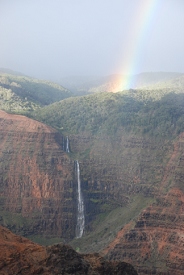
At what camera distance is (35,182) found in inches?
2889

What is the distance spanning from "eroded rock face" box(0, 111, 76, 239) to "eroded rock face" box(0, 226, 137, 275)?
130 feet

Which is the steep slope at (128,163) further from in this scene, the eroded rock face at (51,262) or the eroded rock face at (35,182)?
the eroded rock face at (51,262)

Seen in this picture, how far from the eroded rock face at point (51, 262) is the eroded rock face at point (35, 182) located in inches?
1560

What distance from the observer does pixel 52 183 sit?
7312 centimetres

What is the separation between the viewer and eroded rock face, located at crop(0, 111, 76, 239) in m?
70.4

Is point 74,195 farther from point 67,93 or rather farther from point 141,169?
point 67,93

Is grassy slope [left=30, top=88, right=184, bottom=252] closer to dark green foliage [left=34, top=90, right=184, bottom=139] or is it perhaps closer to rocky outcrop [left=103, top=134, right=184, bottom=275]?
dark green foliage [left=34, top=90, right=184, bottom=139]

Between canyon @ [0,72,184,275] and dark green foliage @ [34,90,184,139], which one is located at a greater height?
dark green foliage @ [34,90,184,139]

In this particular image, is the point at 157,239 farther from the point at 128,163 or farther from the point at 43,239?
the point at 128,163

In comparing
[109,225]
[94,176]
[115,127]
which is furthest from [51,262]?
[115,127]

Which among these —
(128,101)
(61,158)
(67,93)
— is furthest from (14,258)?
(67,93)

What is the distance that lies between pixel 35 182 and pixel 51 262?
1828 inches

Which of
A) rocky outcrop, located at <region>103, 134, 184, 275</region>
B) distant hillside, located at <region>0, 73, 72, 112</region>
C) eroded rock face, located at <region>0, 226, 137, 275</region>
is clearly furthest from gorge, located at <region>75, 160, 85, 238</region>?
eroded rock face, located at <region>0, 226, 137, 275</region>

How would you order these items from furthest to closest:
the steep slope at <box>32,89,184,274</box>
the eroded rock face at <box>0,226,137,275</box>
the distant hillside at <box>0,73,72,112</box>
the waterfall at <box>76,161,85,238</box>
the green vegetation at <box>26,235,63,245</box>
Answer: the distant hillside at <box>0,73,72,112</box>, the waterfall at <box>76,161,85,238</box>, the green vegetation at <box>26,235,63,245</box>, the steep slope at <box>32,89,184,274</box>, the eroded rock face at <box>0,226,137,275</box>
